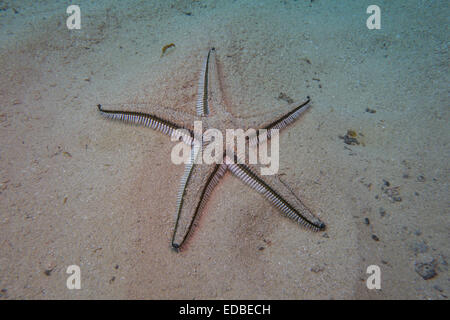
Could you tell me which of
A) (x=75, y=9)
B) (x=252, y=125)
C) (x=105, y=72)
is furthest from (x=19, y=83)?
(x=252, y=125)

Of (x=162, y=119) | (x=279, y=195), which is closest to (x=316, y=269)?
(x=279, y=195)

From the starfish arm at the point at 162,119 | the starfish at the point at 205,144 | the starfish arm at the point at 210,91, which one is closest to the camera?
the starfish at the point at 205,144

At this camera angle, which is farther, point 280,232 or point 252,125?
point 252,125

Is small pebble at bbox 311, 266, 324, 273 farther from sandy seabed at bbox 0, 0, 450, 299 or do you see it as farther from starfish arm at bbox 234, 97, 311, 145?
starfish arm at bbox 234, 97, 311, 145

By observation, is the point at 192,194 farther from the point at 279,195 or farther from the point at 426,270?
the point at 426,270

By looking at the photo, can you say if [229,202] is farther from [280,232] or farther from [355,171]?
[355,171]

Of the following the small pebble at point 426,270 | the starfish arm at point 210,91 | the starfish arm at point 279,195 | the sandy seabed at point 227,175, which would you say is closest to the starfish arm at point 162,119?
the sandy seabed at point 227,175

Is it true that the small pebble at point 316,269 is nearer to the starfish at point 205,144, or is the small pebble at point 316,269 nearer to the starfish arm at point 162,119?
the starfish at point 205,144
